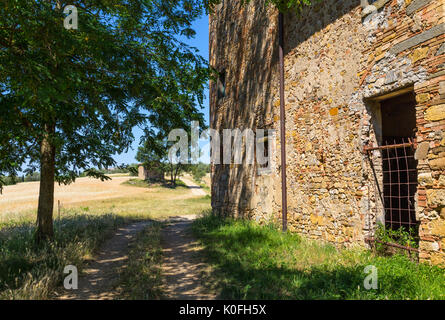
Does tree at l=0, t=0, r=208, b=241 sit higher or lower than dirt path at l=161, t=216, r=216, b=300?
higher

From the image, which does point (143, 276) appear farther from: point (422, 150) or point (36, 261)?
point (422, 150)

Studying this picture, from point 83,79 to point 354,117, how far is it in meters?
5.87

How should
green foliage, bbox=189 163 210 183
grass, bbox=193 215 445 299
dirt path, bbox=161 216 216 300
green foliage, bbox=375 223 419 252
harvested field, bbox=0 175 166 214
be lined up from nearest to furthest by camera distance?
1. grass, bbox=193 215 445 299
2. dirt path, bbox=161 216 216 300
3. green foliage, bbox=375 223 419 252
4. harvested field, bbox=0 175 166 214
5. green foliage, bbox=189 163 210 183

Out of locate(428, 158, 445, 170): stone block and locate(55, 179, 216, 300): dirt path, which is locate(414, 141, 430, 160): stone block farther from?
locate(55, 179, 216, 300): dirt path

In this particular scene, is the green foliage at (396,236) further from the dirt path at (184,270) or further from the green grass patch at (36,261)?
the green grass patch at (36,261)

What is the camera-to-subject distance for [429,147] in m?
4.30

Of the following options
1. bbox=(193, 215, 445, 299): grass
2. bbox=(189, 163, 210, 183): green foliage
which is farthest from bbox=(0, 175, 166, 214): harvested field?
bbox=(193, 215, 445, 299): grass

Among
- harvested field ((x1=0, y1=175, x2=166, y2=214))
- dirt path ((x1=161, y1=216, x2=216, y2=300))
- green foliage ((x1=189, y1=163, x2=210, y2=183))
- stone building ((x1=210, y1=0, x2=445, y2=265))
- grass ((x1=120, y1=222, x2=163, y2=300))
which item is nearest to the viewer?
grass ((x1=120, y1=222, x2=163, y2=300))

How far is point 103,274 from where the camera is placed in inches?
210

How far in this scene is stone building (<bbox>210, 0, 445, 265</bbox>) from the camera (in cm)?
430

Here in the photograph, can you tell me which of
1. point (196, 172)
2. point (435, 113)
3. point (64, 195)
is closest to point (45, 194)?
point (435, 113)

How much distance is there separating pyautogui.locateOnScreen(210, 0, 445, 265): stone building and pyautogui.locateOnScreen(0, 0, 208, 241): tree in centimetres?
268

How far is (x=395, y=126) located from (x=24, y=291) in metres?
8.35
